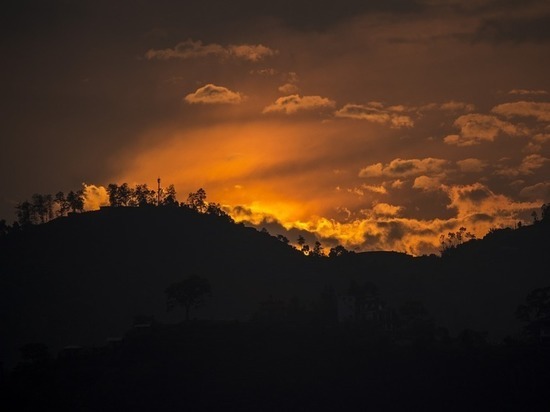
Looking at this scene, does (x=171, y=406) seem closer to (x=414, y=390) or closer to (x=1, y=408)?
(x=1, y=408)

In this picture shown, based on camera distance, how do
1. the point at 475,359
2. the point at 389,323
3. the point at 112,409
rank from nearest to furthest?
the point at 112,409 < the point at 475,359 < the point at 389,323

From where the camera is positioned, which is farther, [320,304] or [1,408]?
[320,304]

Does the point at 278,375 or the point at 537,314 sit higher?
the point at 537,314

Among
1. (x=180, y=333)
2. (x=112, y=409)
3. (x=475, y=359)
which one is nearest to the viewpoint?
(x=112, y=409)

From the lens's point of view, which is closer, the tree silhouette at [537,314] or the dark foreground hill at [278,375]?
the dark foreground hill at [278,375]

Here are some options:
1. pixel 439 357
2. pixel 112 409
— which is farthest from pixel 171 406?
pixel 439 357

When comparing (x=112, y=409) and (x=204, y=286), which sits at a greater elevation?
(x=204, y=286)

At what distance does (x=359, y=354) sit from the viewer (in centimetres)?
14312

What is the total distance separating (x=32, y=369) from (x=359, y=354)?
50608 mm

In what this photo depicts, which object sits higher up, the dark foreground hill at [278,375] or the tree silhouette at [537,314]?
the tree silhouette at [537,314]

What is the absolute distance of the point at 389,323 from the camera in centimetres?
16525

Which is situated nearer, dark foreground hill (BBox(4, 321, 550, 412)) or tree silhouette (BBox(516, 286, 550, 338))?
dark foreground hill (BBox(4, 321, 550, 412))

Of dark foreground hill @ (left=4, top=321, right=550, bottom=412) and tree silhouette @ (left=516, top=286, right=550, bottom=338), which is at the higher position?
tree silhouette @ (left=516, top=286, right=550, bottom=338)

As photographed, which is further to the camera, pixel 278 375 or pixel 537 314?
pixel 537 314
